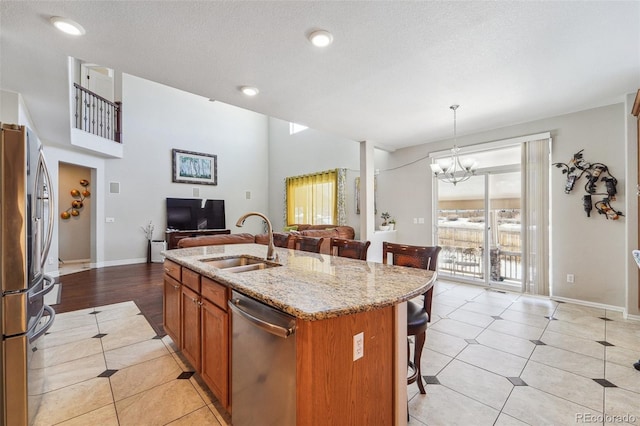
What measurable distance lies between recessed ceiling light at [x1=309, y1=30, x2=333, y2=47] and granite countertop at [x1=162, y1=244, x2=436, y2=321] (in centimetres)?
172

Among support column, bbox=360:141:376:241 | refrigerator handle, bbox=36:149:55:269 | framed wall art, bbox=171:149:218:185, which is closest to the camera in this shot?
refrigerator handle, bbox=36:149:55:269

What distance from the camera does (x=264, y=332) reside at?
1.18m

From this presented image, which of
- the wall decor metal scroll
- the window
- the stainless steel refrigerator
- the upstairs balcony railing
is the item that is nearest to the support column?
the window

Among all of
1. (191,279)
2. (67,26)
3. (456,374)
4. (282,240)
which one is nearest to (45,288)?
(191,279)

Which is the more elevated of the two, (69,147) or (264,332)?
(69,147)

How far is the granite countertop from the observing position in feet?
3.54

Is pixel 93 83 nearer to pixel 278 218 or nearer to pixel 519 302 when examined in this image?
pixel 278 218

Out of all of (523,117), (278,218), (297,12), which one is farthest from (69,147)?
(523,117)

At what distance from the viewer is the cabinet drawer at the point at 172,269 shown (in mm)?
2148

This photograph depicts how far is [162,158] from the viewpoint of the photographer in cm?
718

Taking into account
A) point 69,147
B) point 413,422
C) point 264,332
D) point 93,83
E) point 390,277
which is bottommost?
point 413,422

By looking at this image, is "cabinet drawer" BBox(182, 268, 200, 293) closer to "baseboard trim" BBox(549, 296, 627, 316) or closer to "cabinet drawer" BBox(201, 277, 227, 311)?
"cabinet drawer" BBox(201, 277, 227, 311)

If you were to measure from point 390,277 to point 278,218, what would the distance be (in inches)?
292

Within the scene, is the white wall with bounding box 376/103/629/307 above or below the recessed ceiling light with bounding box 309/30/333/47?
below
